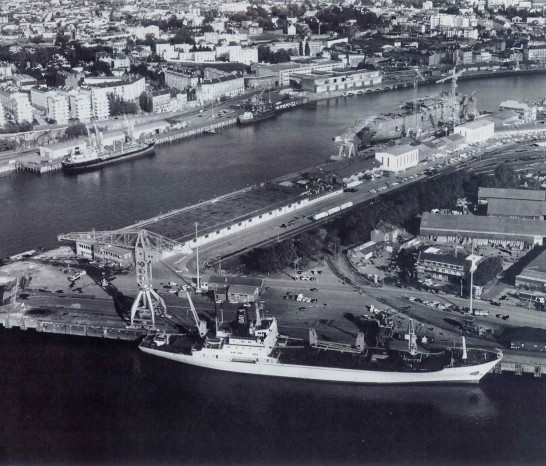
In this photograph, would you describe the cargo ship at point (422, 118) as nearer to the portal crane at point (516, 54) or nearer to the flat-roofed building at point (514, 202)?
the flat-roofed building at point (514, 202)

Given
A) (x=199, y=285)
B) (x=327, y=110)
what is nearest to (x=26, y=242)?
(x=199, y=285)

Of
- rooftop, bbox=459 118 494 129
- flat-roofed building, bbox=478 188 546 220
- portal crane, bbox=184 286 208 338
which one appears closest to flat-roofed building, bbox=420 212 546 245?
flat-roofed building, bbox=478 188 546 220

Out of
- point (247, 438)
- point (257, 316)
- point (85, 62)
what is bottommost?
point (247, 438)

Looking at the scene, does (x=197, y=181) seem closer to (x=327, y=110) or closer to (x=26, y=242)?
(x=26, y=242)

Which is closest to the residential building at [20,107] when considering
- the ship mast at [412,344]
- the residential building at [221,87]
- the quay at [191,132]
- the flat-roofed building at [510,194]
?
the quay at [191,132]

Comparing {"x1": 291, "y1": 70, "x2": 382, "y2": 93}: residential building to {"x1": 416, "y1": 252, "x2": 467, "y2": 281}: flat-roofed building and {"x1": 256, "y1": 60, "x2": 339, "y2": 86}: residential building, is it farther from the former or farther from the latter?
{"x1": 416, "y1": 252, "x2": 467, "y2": 281}: flat-roofed building
